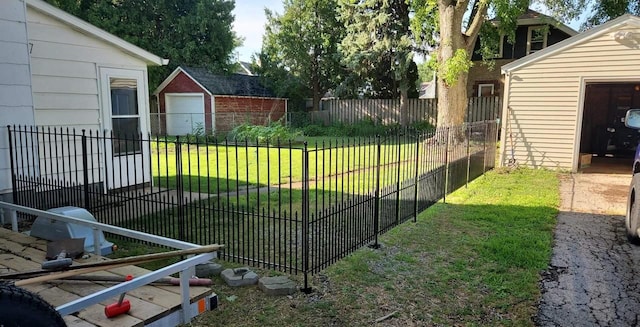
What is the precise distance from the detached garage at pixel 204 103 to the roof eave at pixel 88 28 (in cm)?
1341

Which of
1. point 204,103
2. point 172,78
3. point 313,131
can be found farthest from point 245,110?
point 313,131

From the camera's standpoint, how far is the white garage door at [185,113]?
22.5 m

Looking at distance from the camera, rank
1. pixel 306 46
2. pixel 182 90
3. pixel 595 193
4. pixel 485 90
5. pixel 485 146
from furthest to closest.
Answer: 1. pixel 306 46
2. pixel 182 90
3. pixel 485 90
4. pixel 485 146
5. pixel 595 193

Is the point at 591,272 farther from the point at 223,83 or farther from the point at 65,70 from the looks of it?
the point at 223,83

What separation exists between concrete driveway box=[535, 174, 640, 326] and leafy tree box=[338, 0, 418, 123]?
15.3 m

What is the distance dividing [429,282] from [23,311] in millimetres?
3547

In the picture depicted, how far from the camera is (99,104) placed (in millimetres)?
7348

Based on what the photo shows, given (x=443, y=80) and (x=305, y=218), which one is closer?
(x=305, y=218)

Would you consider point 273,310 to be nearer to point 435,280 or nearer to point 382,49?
point 435,280

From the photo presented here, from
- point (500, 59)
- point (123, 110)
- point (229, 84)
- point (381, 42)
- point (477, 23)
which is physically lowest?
point (123, 110)

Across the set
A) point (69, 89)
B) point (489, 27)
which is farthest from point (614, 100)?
point (69, 89)

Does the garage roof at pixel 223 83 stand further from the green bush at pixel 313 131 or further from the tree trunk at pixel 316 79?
the green bush at pixel 313 131

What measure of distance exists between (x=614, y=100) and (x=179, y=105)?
21.1 m

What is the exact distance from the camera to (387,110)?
23.9 meters
